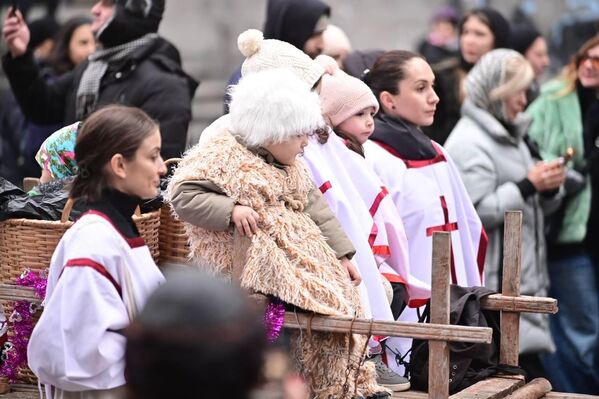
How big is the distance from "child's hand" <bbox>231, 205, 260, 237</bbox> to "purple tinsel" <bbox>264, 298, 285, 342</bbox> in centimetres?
27

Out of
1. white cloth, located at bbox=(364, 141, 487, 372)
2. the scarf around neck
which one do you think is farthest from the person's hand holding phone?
white cloth, located at bbox=(364, 141, 487, 372)

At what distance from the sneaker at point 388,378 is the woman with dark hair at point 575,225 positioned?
3.37 m

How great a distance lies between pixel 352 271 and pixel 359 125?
0.95 meters

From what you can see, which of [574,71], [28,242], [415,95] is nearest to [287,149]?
[28,242]

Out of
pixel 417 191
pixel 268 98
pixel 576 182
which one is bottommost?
pixel 576 182

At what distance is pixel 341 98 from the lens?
564 centimetres

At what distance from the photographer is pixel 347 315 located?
15.7 ft

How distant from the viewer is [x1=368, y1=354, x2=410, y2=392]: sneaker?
209 inches

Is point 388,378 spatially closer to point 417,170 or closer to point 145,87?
point 417,170

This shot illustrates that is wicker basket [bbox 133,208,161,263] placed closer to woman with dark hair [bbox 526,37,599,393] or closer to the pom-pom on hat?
the pom-pom on hat

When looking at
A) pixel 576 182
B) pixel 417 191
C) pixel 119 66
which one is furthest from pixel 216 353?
pixel 576 182

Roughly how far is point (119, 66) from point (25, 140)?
6.53 feet

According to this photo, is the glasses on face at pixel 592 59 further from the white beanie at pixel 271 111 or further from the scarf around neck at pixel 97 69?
the white beanie at pixel 271 111

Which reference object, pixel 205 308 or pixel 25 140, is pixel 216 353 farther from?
pixel 25 140
